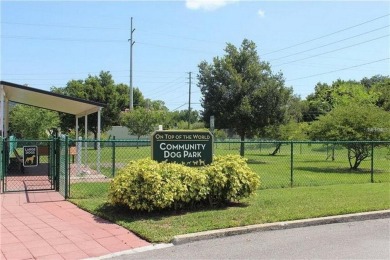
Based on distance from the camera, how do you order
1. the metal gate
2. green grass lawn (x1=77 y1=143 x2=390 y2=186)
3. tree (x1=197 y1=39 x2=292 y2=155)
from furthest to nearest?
tree (x1=197 y1=39 x2=292 y2=155) < green grass lawn (x1=77 y1=143 x2=390 y2=186) < the metal gate

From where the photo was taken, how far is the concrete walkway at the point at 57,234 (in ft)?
19.7

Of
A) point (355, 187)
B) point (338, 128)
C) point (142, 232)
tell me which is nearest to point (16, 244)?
point (142, 232)

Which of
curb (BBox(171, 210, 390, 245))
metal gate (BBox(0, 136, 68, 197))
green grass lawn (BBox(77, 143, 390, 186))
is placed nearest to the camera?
curb (BBox(171, 210, 390, 245))

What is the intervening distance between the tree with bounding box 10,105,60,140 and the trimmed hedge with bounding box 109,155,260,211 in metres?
28.7

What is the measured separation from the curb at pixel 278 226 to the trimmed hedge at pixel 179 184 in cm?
141

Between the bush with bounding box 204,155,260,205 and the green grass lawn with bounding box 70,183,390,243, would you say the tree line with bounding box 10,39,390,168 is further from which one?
the bush with bounding box 204,155,260,205

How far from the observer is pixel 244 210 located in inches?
333

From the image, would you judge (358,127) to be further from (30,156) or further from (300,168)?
(30,156)

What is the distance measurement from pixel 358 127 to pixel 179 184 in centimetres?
1475

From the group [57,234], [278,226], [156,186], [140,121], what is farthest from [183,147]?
[140,121]

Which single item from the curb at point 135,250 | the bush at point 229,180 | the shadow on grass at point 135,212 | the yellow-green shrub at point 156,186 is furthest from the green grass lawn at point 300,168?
the curb at point 135,250

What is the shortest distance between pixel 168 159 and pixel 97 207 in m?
1.77

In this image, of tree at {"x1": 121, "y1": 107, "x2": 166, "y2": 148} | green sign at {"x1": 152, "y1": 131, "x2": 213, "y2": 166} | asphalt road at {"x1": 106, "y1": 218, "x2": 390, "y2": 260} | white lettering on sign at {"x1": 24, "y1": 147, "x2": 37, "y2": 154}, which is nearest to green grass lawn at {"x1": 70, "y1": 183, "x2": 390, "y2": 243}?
asphalt road at {"x1": 106, "y1": 218, "x2": 390, "y2": 260}

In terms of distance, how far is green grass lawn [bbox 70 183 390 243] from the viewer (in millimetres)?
7211
